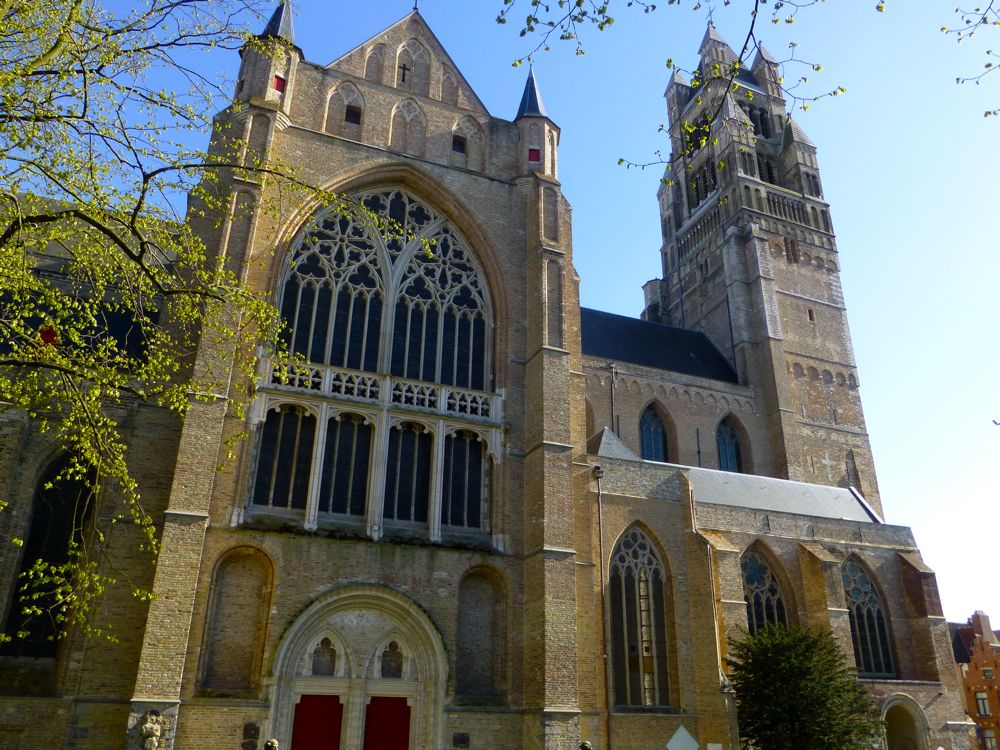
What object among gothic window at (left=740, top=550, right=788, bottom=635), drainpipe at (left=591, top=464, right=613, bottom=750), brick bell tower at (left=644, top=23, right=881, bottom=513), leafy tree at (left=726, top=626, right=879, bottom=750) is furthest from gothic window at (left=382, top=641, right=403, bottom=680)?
brick bell tower at (left=644, top=23, right=881, bottom=513)

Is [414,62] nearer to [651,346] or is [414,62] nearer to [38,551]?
[38,551]

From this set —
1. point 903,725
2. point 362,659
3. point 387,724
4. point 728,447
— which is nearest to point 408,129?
point 362,659

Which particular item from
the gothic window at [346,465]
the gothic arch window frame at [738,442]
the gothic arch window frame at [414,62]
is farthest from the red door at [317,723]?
the gothic arch window frame at [738,442]

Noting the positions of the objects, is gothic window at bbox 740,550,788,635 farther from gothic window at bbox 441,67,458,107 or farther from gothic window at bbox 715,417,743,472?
gothic window at bbox 441,67,458,107

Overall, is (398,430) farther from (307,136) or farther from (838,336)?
(838,336)

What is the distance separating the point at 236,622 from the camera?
14.8 meters

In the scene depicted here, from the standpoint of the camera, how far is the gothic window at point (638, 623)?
18578 millimetres

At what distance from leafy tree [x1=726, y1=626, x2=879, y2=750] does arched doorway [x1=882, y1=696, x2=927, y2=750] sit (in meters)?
5.70

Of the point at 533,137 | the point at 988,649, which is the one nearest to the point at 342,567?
the point at 533,137

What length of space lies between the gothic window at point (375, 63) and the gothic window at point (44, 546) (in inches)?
494

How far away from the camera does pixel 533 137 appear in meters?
21.9

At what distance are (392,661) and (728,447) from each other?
20.2 m

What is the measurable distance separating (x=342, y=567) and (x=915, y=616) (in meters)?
18.4

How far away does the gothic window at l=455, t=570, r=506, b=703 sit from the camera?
53.0 feet
